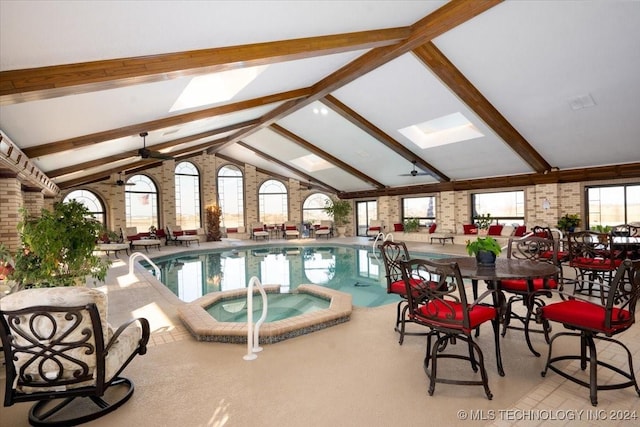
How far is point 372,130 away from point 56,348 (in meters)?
8.69

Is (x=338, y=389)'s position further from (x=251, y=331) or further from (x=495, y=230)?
(x=495, y=230)

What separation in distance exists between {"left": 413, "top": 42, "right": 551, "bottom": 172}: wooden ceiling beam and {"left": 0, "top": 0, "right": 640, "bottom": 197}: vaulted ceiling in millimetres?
35

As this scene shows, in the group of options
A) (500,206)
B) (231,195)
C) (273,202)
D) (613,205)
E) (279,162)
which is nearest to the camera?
(613,205)

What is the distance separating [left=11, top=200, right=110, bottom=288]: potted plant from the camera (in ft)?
9.45

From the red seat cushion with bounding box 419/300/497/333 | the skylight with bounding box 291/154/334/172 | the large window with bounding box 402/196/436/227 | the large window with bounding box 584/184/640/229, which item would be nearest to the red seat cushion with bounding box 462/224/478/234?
the large window with bounding box 402/196/436/227

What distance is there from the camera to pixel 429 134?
998 cm

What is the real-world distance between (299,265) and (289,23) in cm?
663

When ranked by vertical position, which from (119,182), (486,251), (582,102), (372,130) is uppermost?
(372,130)

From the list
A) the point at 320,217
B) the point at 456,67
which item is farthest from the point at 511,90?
the point at 320,217

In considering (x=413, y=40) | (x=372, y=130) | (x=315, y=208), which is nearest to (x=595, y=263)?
(x=413, y=40)

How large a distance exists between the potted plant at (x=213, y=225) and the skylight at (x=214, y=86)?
907cm

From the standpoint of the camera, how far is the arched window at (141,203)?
1363cm

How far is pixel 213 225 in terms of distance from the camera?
1467 centimetres

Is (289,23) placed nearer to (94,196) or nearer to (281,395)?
(281,395)
